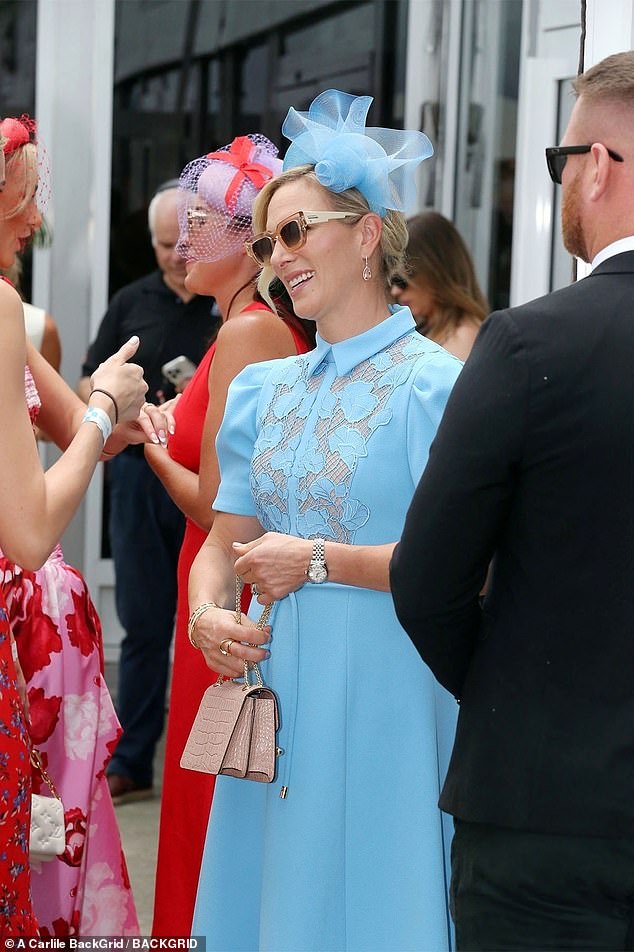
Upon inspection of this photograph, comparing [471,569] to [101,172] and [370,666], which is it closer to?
[370,666]

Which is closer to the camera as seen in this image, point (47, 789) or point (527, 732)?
point (527, 732)

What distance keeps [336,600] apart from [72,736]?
2.83 feet

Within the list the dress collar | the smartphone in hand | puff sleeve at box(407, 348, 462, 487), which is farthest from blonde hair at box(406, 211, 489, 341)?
puff sleeve at box(407, 348, 462, 487)

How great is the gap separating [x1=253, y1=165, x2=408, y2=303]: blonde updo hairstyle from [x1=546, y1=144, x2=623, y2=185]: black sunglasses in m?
0.58

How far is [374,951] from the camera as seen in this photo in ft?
6.52

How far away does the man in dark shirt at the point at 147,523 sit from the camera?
15.6 ft

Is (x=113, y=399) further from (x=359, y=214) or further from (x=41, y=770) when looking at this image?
(x=41, y=770)

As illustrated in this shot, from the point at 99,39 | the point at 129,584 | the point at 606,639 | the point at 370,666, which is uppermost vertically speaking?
the point at 99,39

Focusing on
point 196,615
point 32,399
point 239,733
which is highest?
point 32,399

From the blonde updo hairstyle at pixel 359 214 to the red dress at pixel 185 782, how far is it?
21.3 inches

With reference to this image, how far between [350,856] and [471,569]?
660mm

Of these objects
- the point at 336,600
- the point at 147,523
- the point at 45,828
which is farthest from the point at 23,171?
the point at 147,523

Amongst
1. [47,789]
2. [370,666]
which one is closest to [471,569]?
[370,666]

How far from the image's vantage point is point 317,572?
2037mm
